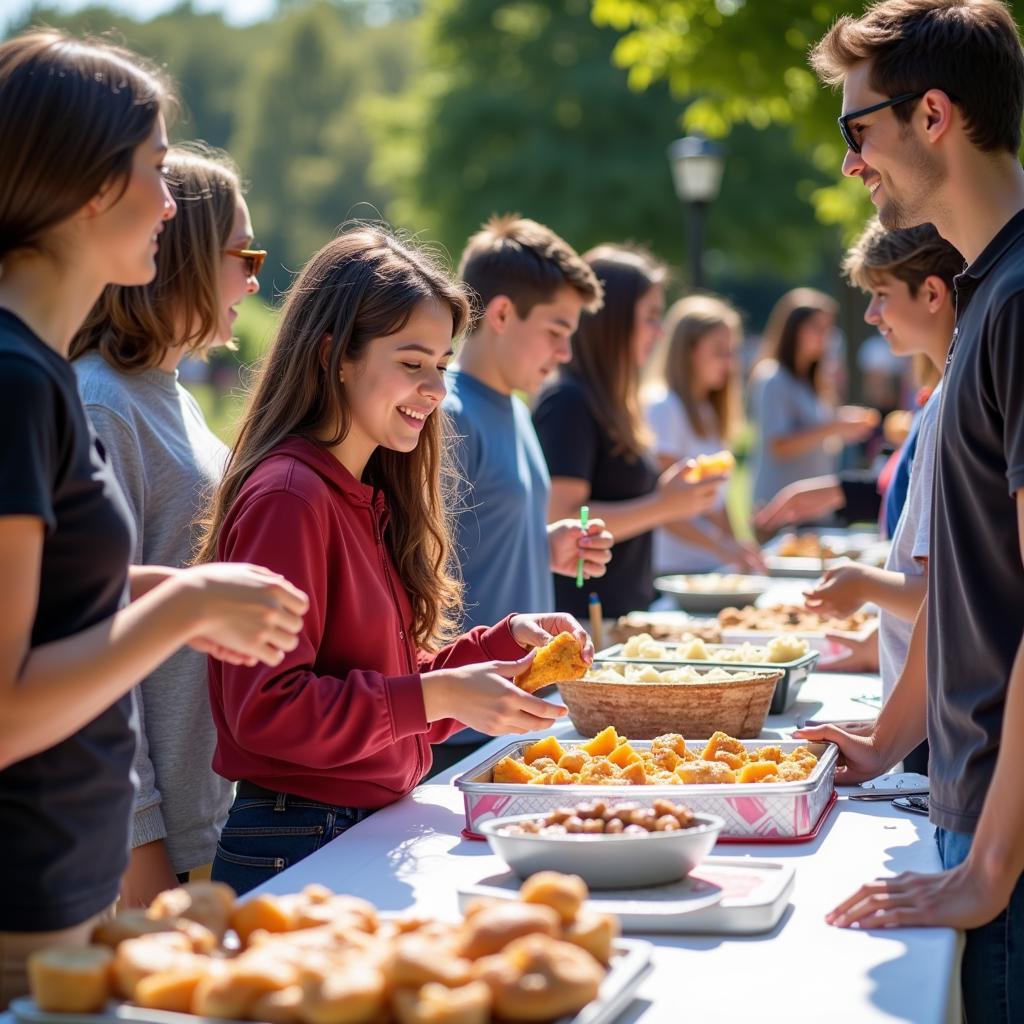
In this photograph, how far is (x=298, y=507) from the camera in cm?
252

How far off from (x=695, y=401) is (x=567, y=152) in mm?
19888

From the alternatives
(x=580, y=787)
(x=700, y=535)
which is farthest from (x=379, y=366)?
(x=700, y=535)

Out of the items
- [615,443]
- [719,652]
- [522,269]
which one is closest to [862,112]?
[719,652]

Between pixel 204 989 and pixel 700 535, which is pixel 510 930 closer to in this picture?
pixel 204 989

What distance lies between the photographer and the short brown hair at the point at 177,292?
2998 mm

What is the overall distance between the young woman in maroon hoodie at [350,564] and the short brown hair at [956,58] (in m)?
0.96

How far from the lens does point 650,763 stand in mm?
2656

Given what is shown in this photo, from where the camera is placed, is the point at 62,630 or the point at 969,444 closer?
the point at 62,630

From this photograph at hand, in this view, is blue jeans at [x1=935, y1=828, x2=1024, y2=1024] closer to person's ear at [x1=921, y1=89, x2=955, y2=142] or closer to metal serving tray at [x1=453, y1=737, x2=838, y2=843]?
metal serving tray at [x1=453, y1=737, x2=838, y2=843]

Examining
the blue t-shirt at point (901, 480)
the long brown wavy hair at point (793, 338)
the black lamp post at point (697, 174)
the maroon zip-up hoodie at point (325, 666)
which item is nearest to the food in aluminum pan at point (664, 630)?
the blue t-shirt at point (901, 480)

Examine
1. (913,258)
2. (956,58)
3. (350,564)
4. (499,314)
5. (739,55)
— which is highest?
(739,55)

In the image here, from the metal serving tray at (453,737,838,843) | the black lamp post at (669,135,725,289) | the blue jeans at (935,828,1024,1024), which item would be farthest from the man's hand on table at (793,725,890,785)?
the black lamp post at (669,135,725,289)

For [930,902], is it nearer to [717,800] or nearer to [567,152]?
[717,800]

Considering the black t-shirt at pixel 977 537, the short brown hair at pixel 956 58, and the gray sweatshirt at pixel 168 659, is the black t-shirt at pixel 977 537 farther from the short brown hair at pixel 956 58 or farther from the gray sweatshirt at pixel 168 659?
the gray sweatshirt at pixel 168 659
